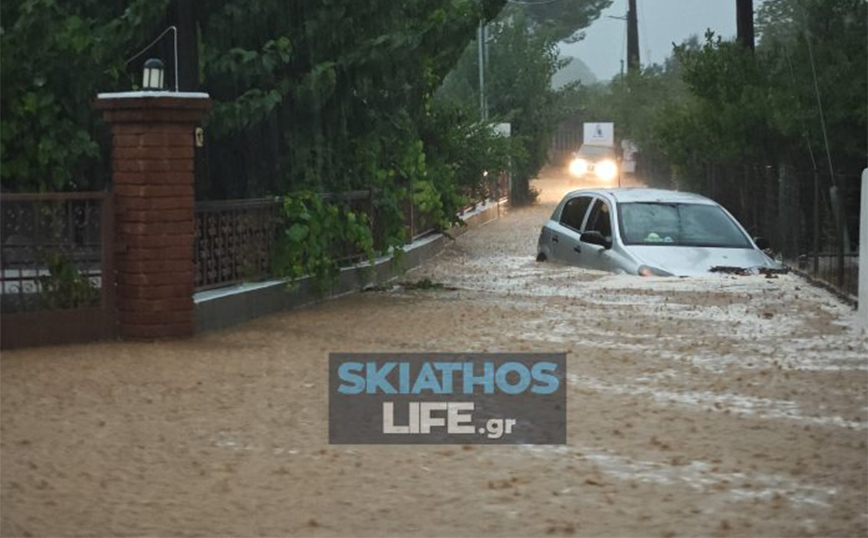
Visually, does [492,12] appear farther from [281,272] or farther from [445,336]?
[445,336]

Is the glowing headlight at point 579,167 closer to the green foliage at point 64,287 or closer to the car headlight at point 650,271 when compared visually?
the car headlight at point 650,271

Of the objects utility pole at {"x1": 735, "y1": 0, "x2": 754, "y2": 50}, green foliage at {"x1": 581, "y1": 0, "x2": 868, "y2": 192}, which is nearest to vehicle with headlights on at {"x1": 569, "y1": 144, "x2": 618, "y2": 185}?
green foliage at {"x1": 581, "y1": 0, "x2": 868, "y2": 192}

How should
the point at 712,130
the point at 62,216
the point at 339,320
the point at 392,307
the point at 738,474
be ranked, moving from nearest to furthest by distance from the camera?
the point at 738,474
the point at 62,216
the point at 339,320
the point at 392,307
the point at 712,130

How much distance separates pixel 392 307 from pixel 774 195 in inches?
420

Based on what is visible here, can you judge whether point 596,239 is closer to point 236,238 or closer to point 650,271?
point 650,271

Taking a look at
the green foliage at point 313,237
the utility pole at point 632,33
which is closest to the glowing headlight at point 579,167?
the utility pole at point 632,33

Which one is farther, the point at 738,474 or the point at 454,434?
the point at 454,434

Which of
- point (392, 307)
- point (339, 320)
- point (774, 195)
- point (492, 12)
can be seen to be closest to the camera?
point (339, 320)

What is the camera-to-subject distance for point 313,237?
16.6 meters

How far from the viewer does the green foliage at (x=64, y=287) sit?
13.1 meters

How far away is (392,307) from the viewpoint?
54.7ft

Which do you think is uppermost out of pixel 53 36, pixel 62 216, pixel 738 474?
pixel 53 36

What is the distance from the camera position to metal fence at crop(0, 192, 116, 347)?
1284cm

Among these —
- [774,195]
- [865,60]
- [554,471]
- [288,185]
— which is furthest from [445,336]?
[865,60]
